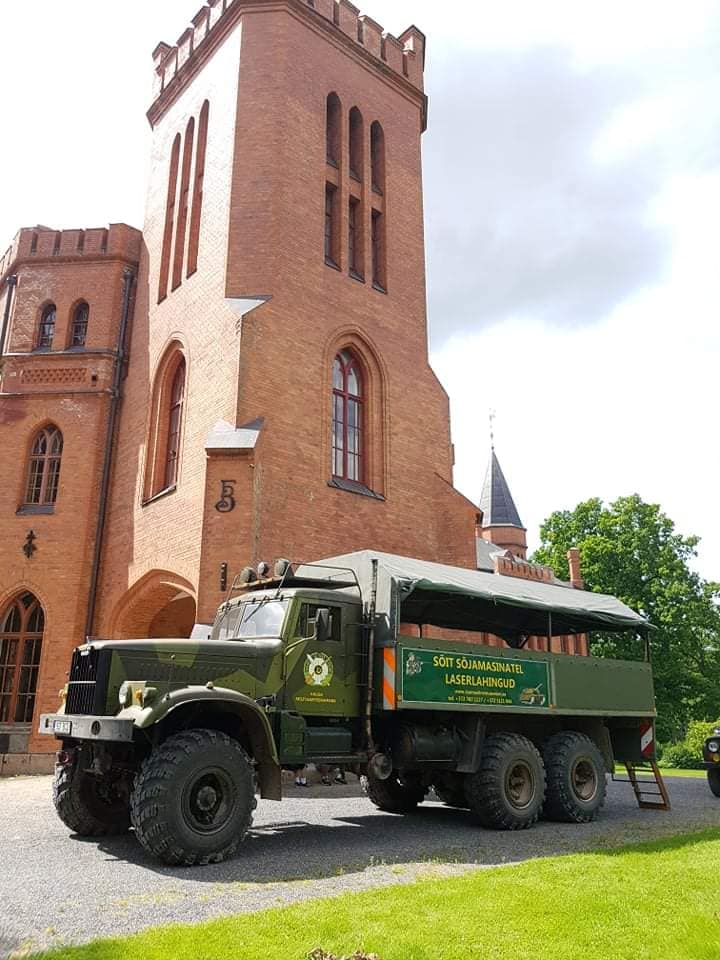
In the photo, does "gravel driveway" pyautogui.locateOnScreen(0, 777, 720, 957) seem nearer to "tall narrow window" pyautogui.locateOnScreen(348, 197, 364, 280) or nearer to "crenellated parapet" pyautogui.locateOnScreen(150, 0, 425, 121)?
"tall narrow window" pyautogui.locateOnScreen(348, 197, 364, 280)

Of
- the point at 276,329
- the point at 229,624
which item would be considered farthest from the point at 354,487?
the point at 229,624

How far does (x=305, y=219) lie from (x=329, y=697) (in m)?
12.5

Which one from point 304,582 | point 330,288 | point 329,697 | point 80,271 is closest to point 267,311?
point 330,288

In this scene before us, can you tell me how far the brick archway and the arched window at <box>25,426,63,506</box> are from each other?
340 centimetres

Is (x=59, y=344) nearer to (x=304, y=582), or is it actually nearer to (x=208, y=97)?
(x=208, y=97)

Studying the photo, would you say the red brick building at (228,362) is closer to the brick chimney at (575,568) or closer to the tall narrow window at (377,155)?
the tall narrow window at (377,155)

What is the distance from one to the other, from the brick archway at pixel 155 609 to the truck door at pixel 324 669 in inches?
281

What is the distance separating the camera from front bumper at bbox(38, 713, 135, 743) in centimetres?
616

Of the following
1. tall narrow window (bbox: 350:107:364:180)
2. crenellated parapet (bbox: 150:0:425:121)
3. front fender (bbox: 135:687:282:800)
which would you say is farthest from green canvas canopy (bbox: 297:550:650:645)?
crenellated parapet (bbox: 150:0:425:121)

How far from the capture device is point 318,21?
18.7 metres

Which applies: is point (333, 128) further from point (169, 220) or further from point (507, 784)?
point (507, 784)

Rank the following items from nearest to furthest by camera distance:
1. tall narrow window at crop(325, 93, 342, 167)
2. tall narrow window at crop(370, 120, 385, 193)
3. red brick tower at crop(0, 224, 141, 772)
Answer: red brick tower at crop(0, 224, 141, 772) → tall narrow window at crop(325, 93, 342, 167) → tall narrow window at crop(370, 120, 385, 193)

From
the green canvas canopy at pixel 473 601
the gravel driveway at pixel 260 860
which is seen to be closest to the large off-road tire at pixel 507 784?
the gravel driveway at pixel 260 860

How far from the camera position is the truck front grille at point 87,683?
6.75 metres
